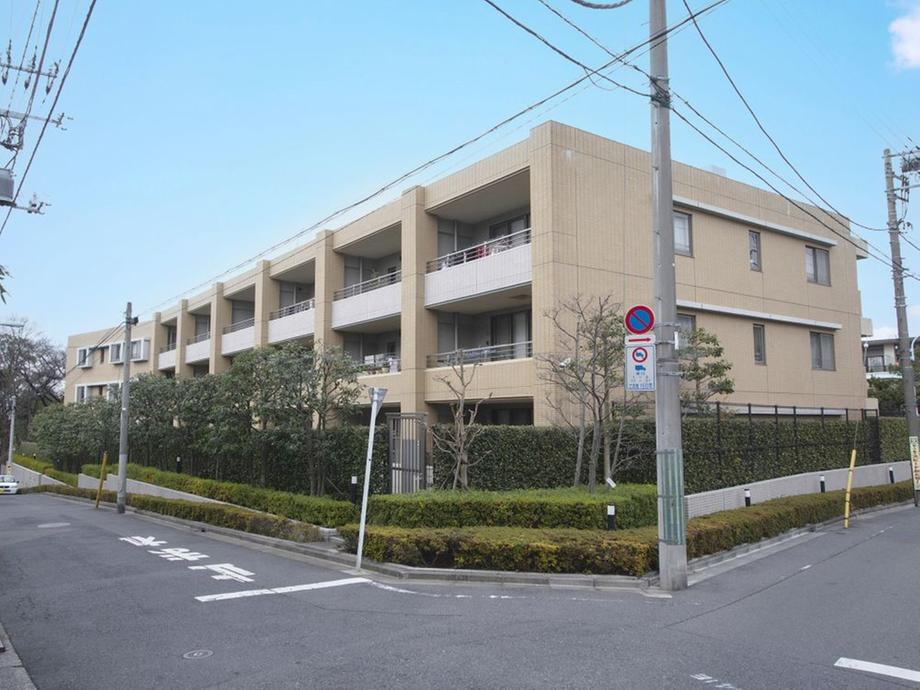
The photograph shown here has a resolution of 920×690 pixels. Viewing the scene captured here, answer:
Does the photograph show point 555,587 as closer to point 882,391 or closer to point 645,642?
point 645,642

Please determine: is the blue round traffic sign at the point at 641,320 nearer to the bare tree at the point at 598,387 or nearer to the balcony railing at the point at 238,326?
the bare tree at the point at 598,387

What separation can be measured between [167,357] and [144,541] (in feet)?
97.4

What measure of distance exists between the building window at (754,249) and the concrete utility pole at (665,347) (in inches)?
547

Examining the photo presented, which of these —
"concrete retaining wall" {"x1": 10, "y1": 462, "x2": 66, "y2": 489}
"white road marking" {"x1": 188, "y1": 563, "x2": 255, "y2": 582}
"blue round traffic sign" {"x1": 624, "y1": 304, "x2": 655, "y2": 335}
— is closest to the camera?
"blue round traffic sign" {"x1": 624, "y1": 304, "x2": 655, "y2": 335}

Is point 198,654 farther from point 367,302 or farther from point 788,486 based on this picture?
point 367,302

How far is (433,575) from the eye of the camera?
32.9 feet

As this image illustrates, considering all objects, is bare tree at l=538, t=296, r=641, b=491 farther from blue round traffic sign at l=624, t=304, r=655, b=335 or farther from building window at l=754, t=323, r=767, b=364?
building window at l=754, t=323, r=767, b=364

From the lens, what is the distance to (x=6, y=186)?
10102mm

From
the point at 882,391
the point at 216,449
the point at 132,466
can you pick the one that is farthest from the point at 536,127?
the point at 882,391

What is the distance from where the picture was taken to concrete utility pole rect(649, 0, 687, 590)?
366 inches

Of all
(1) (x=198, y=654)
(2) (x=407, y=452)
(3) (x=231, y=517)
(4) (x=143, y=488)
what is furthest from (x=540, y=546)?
(4) (x=143, y=488)

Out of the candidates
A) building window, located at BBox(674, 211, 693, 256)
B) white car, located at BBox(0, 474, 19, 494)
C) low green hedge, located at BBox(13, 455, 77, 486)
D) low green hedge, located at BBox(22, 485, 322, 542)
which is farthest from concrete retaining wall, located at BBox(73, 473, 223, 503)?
building window, located at BBox(674, 211, 693, 256)

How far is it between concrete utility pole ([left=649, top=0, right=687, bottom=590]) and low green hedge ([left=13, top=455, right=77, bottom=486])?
42190 millimetres

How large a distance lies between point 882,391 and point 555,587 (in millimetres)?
34825
